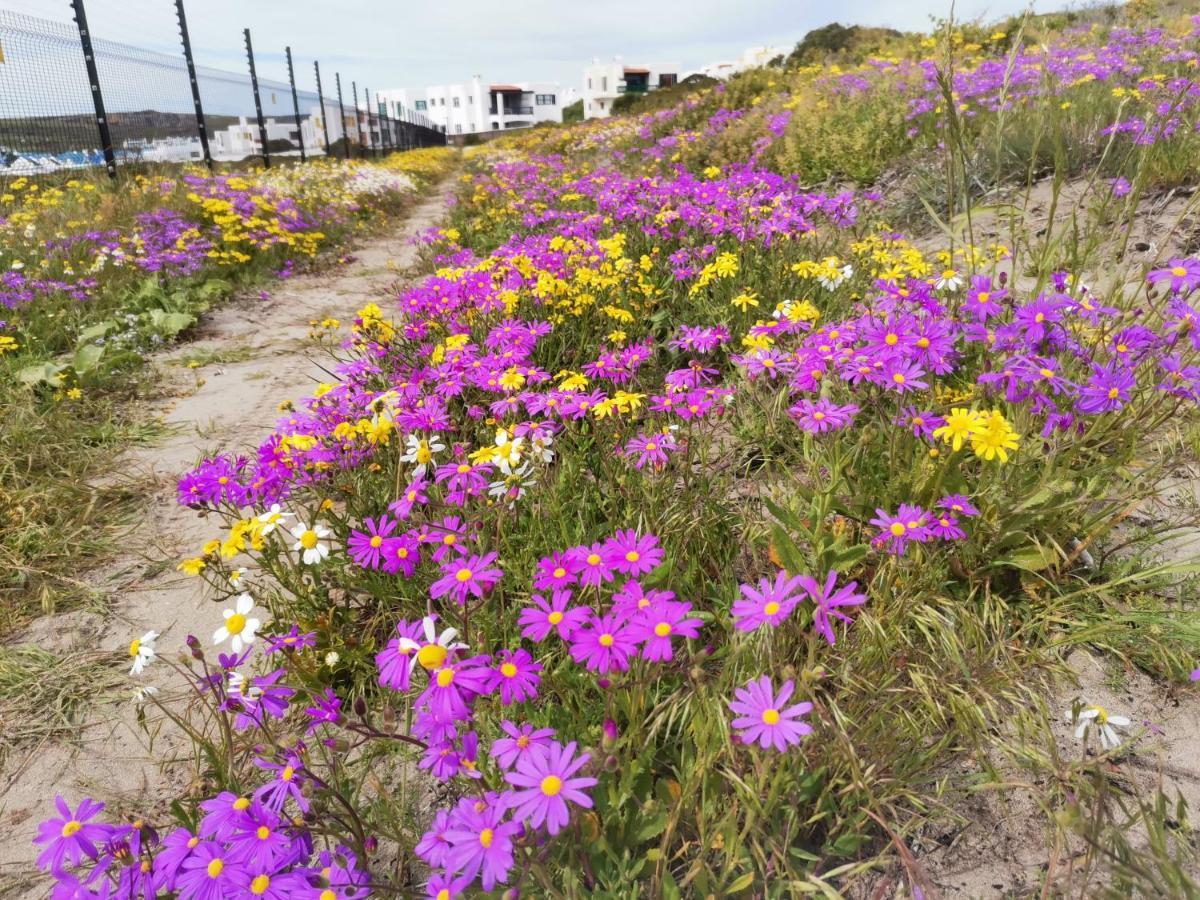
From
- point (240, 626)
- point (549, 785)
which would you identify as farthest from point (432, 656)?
point (240, 626)

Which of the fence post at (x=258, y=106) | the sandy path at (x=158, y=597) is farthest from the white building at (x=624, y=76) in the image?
the sandy path at (x=158, y=597)

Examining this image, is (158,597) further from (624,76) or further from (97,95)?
(624,76)

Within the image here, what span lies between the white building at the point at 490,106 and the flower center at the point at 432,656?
3551 inches

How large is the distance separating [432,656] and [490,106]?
9584 cm

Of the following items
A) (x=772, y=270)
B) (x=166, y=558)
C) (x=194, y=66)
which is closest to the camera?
(x=166, y=558)

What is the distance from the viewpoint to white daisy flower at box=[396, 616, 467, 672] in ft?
3.84

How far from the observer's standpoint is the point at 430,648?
1188mm

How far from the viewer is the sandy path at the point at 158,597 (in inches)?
70.7

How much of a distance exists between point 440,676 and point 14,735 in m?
1.79

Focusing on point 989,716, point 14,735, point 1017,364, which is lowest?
point 14,735

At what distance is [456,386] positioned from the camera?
250 cm

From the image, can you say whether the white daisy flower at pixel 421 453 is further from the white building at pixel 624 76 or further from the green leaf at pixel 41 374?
the white building at pixel 624 76

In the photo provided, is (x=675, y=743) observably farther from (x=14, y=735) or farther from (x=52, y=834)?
(x=14, y=735)

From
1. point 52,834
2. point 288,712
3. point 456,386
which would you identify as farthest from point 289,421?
point 52,834
